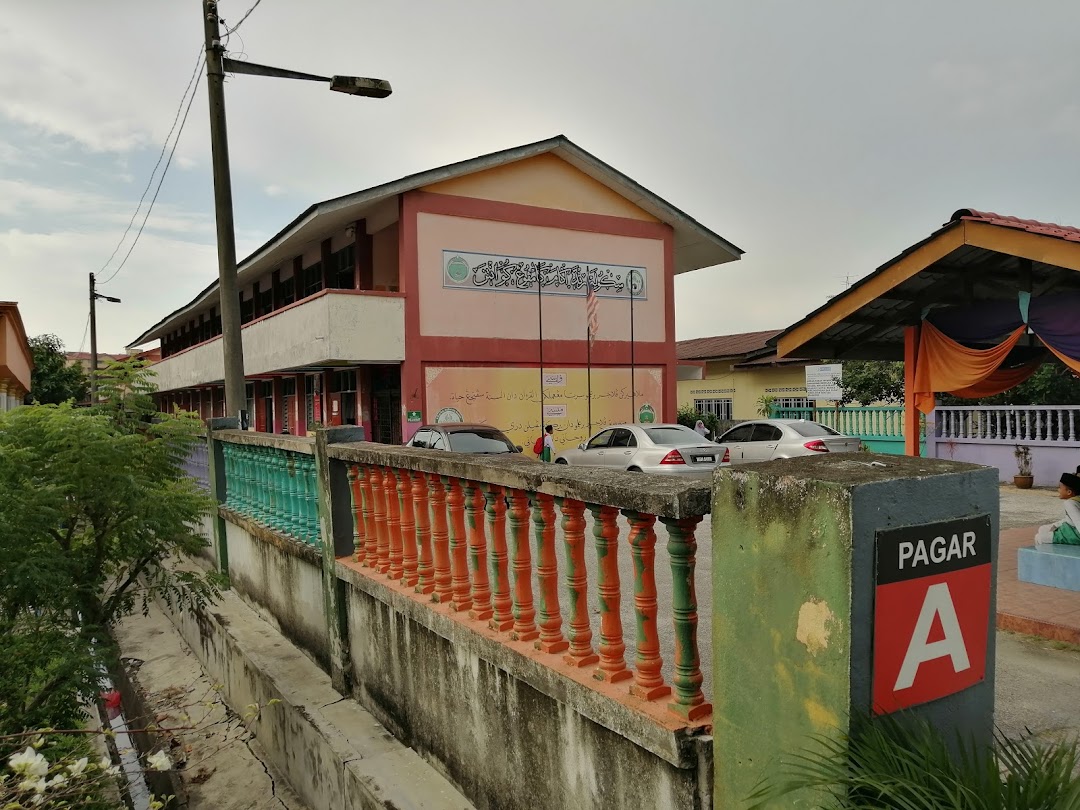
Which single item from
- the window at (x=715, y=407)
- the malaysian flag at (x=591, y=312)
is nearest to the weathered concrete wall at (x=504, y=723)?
the malaysian flag at (x=591, y=312)

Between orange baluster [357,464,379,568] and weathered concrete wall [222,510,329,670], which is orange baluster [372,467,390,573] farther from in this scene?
weathered concrete wall [222,510,329,670]

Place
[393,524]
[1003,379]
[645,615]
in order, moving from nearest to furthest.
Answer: [645,615]
[393,524]
[1003,379]

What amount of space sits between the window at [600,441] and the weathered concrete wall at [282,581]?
9281 mm

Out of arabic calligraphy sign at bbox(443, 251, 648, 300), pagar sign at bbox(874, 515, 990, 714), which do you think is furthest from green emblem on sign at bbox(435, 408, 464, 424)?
pagar sign at bbox(874, 515, 990, 714)

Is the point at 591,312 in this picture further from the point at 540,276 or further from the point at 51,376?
the point at 51,376

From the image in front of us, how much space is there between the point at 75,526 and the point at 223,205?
506 centimetres

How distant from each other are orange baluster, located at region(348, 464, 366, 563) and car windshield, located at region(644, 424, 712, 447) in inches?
400

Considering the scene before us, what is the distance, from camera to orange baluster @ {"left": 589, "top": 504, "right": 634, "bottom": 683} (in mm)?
2740

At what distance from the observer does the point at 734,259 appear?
2447 cm

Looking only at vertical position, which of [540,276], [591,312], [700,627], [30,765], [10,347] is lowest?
[700,627]

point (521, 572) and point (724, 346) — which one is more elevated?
point (724, 346)

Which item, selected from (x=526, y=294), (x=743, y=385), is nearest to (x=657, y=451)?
(x=526, y=294)

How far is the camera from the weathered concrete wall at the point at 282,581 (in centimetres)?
547

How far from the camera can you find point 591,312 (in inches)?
787
